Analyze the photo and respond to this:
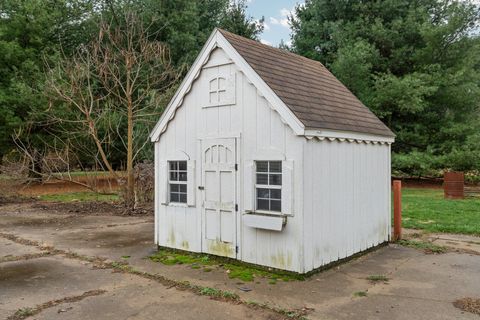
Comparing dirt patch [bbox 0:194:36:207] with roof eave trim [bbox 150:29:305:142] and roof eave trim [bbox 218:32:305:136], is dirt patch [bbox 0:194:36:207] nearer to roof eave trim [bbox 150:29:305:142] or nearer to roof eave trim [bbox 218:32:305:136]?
roof eave trim [bbox 150:29:305:142]

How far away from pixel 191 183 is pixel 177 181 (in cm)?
48

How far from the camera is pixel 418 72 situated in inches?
883

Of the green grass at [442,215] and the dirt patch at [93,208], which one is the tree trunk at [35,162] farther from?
the green grass at [442,215]

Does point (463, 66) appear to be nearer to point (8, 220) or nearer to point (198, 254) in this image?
point (198, 254)

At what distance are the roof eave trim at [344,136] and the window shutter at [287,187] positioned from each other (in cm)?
57

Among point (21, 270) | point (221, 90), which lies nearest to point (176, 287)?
point (21, 270)

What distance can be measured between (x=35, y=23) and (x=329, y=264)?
815 inches

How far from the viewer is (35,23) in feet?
69.1

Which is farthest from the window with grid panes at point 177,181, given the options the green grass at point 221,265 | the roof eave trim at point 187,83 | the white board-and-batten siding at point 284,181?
the green grass at point 221,265

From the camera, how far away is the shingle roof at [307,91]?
22.0 feet

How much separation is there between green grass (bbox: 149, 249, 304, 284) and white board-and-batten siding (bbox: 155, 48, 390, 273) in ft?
0.43

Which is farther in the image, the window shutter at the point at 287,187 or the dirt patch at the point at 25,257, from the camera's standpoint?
the dirt patch at the point at 25,257

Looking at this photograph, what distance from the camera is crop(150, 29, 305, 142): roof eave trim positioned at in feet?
20.6

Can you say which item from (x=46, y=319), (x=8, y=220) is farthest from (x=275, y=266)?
(x=8, y=220)
